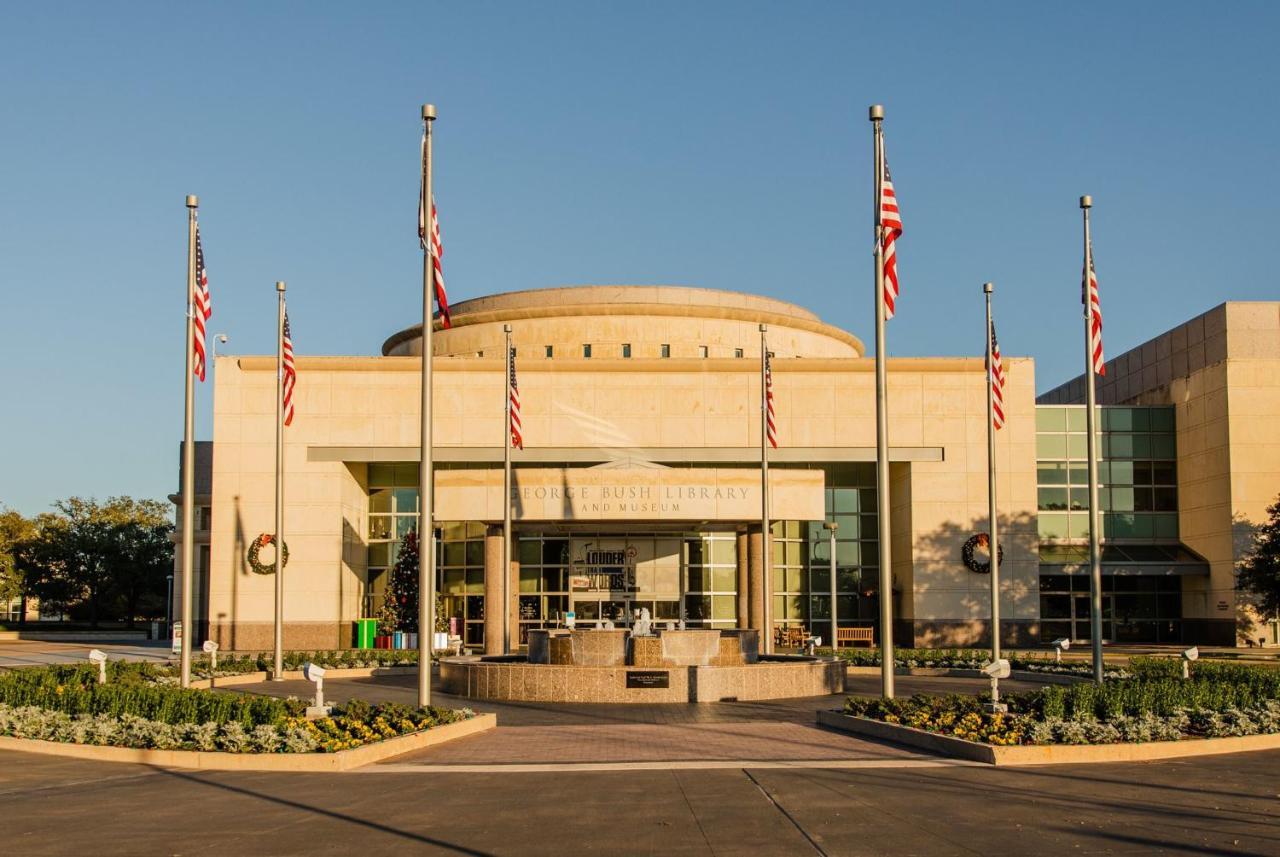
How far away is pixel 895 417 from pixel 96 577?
62.1m

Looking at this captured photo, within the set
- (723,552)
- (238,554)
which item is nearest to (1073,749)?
(723,552)

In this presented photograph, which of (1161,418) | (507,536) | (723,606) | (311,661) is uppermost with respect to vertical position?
(1161,418)

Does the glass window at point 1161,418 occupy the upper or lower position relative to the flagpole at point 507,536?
upper

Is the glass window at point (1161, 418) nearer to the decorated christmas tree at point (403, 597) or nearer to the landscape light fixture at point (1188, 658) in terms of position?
the landscape light fixture at point (1188, 658)

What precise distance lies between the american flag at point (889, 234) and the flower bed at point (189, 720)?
32.1 feet

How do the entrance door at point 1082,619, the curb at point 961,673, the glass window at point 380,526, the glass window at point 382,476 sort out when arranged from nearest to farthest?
1. the curb at point 961,673
2. the glass window at point 382,476
3. the glass window at point 380,526
4. the entrance door at point 1082,619

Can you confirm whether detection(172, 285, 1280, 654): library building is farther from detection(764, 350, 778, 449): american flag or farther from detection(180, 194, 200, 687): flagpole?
detection(180, 194, 200, 687): flagpole

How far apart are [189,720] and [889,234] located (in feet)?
43.4

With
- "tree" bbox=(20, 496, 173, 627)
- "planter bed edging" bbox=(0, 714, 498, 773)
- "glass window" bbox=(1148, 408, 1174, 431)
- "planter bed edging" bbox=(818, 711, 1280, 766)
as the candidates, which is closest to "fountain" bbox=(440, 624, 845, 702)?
"planter bed edging" bbox=(0, 714, 498, 773)

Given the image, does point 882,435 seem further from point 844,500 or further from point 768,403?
point 844,500

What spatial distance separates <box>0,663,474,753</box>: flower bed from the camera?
17531 millimetres

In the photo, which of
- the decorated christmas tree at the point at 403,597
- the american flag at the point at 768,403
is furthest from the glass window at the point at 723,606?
the american flag at the point at 768,403

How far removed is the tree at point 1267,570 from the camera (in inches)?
1766

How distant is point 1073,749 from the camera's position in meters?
17.1
